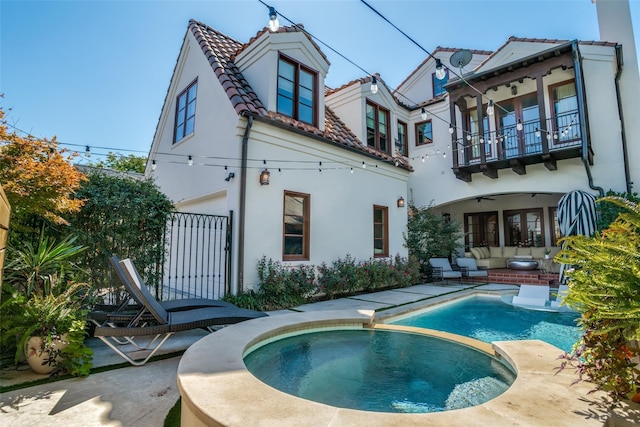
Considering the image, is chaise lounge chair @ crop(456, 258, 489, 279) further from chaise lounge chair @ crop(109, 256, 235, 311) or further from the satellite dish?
chaise lounge chair @ crop(109, 256, 235, 311)

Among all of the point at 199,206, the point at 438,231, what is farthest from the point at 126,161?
the point at 438,231

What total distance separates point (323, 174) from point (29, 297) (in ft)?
21.1

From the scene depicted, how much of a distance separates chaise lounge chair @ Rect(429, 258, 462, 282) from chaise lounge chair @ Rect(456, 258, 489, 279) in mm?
369

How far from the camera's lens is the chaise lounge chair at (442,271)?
11.0m

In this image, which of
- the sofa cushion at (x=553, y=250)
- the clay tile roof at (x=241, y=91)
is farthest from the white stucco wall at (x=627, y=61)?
the clay tile roof at (x=241, y=91)

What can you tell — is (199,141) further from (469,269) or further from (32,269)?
(469,269)

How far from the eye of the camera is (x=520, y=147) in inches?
440

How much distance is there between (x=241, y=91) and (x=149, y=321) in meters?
5.59

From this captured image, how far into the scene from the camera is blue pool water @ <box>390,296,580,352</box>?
5.65 metres

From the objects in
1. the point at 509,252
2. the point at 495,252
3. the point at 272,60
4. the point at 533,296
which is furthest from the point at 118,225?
the point at 509,252

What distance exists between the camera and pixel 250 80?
833 cm

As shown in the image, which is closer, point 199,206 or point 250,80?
point 250,80

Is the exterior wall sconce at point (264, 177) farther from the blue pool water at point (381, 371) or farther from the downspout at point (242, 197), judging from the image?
the blue pool water at point (381, 371)

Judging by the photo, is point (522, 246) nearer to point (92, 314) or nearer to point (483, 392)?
point (483, 392)
